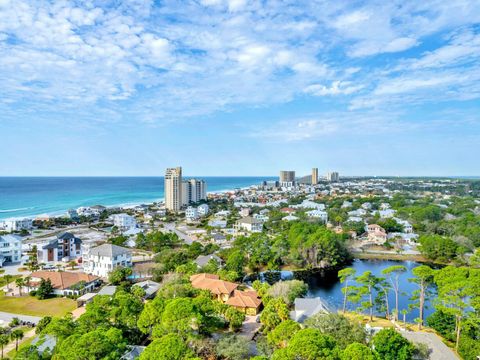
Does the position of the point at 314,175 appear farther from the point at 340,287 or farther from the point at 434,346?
the point at 434,346

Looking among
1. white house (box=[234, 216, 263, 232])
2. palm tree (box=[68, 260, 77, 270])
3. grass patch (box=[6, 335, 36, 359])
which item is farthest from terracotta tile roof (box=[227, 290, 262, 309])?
white house (box=[234, 216, 263, 232])

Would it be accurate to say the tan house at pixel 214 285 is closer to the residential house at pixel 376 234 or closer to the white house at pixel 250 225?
the white house at pixel 250 225

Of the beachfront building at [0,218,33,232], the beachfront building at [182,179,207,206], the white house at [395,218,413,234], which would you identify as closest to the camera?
the white house at [395,218,413,234]

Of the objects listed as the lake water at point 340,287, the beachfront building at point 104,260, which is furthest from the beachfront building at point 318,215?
the beachfront building at point 104,260

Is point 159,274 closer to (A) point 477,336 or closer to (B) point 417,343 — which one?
(B) point 417,343

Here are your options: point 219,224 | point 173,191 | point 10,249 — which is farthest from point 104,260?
point 173,191

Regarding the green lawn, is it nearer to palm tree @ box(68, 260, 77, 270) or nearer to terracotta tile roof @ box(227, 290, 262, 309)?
palm tree @ box(68, 260, 77, 270)

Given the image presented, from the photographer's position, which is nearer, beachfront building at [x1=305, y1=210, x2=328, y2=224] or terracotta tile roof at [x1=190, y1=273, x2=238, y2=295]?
terracotta tile roof at [x1=190, y1=273, x2=238, y2=295]
